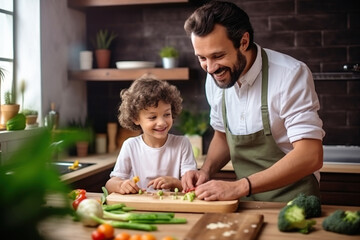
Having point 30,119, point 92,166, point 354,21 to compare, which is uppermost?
point 354,21

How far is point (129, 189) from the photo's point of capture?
199 centimetres

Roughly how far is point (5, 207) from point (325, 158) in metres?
3.36

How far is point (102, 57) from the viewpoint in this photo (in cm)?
409

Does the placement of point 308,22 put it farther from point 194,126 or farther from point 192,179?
point 192,179

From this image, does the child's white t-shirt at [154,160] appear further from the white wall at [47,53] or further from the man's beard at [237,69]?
the white wall at [47,53]

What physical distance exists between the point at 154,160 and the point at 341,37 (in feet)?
6.80

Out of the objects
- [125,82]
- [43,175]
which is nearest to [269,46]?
[125,82]

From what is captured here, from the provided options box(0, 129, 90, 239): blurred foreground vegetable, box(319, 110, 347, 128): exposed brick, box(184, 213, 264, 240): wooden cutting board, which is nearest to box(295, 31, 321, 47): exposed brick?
box(319, 110, 347, 128): exposed brick

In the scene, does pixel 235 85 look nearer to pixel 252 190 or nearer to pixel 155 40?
pixel 252 190

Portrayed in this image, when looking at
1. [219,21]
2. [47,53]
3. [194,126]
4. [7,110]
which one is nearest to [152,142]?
[219,21]

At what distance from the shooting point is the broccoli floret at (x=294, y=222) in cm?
148

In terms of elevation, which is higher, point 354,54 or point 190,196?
Answer: point 354,54

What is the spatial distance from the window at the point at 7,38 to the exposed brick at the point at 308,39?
7.27 feet

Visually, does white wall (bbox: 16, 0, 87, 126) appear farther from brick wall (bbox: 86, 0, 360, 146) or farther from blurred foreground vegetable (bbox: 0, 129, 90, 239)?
blurred foreground vegetable (bbox: 0, 129, 90, 239)
